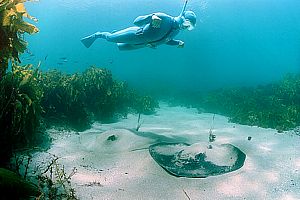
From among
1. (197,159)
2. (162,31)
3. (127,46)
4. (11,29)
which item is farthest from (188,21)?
(11,29)

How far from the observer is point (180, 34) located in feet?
273

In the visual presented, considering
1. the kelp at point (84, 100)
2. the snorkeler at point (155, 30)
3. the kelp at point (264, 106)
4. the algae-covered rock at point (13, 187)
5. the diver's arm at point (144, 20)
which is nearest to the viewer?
the algae-covered rock at point (13, 187)

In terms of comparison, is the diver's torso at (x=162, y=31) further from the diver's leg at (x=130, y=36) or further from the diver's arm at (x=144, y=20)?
the diver's leg at (x=130, y=36)

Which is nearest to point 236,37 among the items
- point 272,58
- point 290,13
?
point 290,13

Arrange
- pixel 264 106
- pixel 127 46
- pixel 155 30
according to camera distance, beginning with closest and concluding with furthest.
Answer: pixel 155 30
pixel 127 46
pixel 264 106

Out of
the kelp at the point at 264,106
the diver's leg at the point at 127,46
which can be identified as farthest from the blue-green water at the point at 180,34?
the diver's leg at the point at 127,46

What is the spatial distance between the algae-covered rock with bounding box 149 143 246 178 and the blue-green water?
45745 mm

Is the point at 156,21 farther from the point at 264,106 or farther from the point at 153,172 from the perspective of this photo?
the point at 264,106

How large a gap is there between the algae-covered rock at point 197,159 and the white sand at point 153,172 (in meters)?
0.16

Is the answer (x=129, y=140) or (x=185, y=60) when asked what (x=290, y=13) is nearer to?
(x=185, y=60)

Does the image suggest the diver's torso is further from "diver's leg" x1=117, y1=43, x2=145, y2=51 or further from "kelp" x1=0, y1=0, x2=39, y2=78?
"kelp" x1=0, y1=0, x2=39, y2=78

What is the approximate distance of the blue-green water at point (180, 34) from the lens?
63.2m

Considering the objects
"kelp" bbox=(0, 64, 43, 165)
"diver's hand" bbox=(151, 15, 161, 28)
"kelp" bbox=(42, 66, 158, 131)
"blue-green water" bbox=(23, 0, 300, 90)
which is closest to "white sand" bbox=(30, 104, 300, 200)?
"kelp" bbox=(0, 64, 43, 165)

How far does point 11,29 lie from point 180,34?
81391 mm
